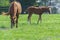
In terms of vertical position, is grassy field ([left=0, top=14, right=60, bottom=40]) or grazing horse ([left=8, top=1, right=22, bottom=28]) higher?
grazing horse ([left=8, top=1, right=22, bottom=28])

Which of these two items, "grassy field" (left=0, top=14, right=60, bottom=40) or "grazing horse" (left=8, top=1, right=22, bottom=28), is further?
"grazing horse" (left=8, top=1, right=22, bottom=28)

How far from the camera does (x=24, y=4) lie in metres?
53.5

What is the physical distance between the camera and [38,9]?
84.7 ft

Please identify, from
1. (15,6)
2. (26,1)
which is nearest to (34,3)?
(26,1)

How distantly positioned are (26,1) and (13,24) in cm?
3533

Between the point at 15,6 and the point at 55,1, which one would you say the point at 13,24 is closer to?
the point at 15,6

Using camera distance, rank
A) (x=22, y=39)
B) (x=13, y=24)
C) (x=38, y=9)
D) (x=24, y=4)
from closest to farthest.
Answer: (x=22, y=39)
(x=13, y=24)
(x=38, y=9)
(x=24, y=4)

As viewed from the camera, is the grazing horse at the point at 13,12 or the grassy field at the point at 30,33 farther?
the grazing horse at the point at 13,12

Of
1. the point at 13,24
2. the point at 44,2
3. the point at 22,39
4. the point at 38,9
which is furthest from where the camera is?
the point at 44,2

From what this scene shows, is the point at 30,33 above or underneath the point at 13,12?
underneath

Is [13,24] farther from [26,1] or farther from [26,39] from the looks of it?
[26,1]

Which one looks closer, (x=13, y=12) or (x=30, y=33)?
(x=30, y=33)

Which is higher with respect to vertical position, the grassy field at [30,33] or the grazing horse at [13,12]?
the grazing horse at [13,12]

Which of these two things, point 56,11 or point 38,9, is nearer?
point 38,9
